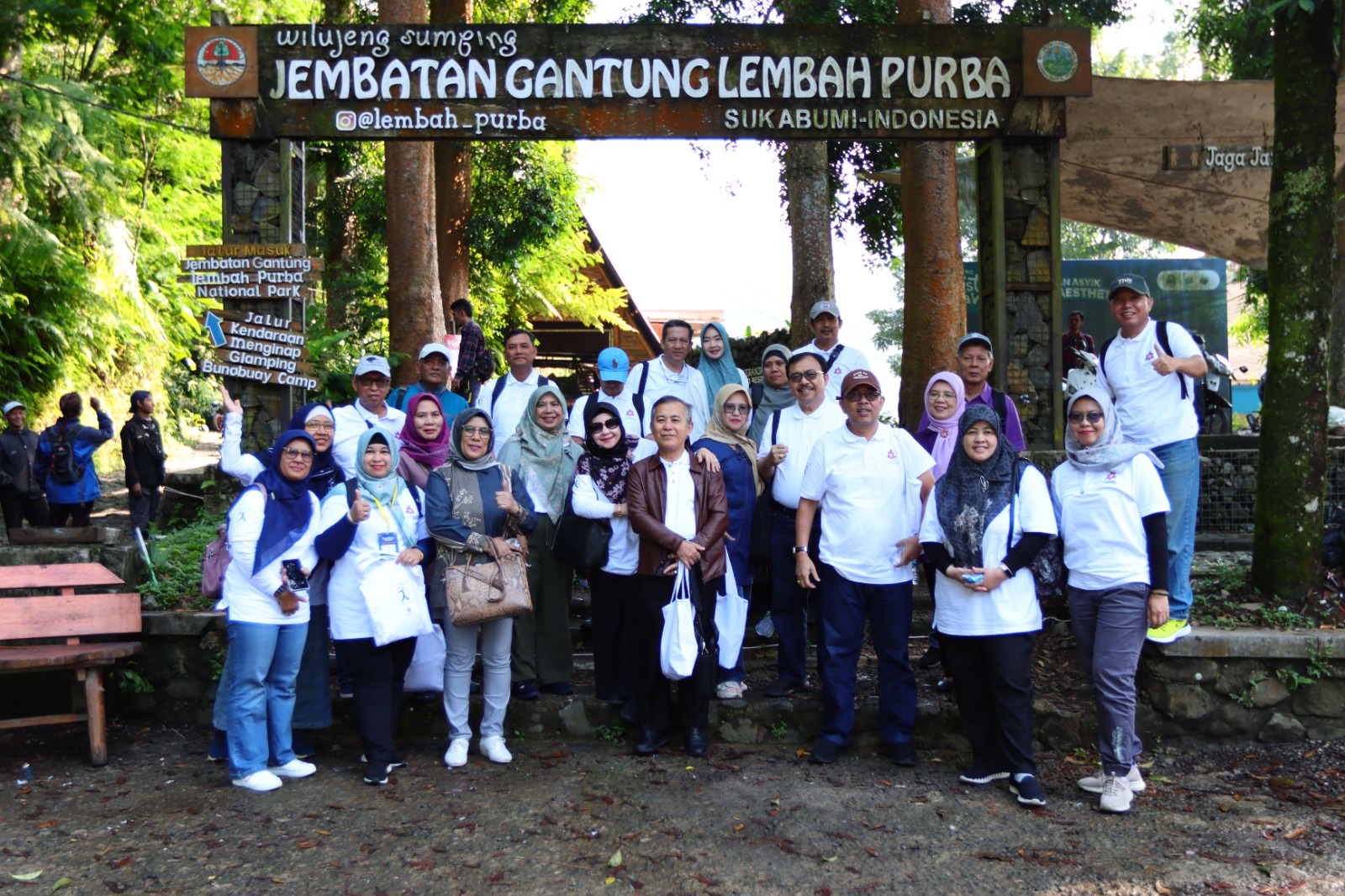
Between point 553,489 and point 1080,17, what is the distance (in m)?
11.8

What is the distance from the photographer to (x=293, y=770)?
5328 millimetres

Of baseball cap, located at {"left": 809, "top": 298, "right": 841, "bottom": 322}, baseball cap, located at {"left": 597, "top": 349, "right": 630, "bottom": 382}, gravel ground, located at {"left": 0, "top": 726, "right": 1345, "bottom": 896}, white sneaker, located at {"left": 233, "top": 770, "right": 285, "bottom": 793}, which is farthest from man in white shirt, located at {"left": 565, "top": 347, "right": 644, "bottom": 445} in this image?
white sneaker, located at {"left": 233, "top": 770, "right": 285, "bottom": 793}

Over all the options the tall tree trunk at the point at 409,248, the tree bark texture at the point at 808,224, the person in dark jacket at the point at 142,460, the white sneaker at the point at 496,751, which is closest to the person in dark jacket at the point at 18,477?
the person in dark jacket at the point at 142,460

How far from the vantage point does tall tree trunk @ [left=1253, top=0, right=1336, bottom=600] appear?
600 centimetres

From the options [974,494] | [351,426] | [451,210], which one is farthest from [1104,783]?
[451,210]

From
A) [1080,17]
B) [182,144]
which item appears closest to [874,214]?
[1080,17]

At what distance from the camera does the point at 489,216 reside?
15719 mm

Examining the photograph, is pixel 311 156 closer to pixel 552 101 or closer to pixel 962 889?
pixel 552 101

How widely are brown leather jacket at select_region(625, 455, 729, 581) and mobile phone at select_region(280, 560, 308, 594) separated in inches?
62.6

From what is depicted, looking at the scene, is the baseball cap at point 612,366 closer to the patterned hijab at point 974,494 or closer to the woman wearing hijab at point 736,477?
the woman wearing hijab at point 736,477

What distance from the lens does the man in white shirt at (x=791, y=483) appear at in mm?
5949

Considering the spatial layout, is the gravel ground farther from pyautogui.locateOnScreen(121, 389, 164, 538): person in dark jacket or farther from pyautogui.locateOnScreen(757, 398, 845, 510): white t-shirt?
pyautogui.locateOnScreen(121, 389, 164, 538): person in dark jacket

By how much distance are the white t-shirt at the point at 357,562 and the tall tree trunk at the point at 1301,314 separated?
462 cm

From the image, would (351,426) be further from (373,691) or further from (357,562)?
(373,691)
